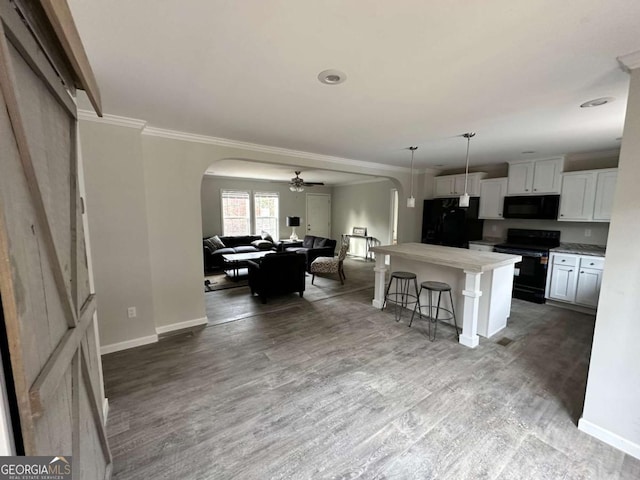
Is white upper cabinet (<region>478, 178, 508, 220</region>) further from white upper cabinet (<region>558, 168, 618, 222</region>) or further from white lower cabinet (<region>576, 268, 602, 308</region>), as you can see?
white lower cabinet (<region>576, 268, 602, 308</region>)

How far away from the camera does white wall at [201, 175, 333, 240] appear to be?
24.6 ft

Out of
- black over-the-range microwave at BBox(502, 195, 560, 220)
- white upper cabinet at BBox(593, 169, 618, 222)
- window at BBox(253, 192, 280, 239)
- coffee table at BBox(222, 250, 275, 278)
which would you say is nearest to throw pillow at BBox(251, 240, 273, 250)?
window at BBox(253, 192, 280, 239)

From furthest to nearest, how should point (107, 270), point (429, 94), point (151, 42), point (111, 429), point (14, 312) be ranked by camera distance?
point (107, 270), point (429, 94), point (111, 429), point (151, 42), point (14, 312)

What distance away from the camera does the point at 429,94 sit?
85.2 inches

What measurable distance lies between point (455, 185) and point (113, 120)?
5823 millimetres

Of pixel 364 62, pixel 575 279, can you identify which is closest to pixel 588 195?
pixel 575 279

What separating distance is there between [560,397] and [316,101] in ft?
10.8

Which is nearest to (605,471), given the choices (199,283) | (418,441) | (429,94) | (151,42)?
(418,441)

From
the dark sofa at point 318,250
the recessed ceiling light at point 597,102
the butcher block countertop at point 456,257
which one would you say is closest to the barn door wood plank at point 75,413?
the butcher block countertop at point 456,257

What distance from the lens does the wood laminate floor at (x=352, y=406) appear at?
1684 millimetres

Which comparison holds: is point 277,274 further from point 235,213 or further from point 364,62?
point 235,213

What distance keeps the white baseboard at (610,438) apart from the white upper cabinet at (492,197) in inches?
159

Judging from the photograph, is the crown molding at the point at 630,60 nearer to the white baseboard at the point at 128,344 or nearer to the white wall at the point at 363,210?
the white baseboard at the point at 128,344

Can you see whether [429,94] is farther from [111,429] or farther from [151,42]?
[111,429]
